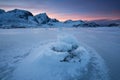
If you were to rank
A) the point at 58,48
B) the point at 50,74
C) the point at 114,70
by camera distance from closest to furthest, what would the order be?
the point at 50,74
the point at 114,70
the point at 58,48

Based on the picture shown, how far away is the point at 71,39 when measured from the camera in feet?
41.1

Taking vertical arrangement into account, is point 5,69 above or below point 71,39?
below

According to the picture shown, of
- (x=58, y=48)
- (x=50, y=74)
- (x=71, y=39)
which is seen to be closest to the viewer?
(x=50, y=74)

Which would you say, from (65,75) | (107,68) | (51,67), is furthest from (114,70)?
(51,67)

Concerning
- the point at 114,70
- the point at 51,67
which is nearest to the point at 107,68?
the point at 114,70

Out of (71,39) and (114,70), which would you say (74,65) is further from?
(71,39)

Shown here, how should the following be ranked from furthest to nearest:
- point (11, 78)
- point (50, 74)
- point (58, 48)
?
1. point (58, 48)
2. point (50, 74)
3. point (11, 78)

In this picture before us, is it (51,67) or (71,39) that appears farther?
(71,39)

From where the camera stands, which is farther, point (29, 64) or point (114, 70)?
point (29, 64)

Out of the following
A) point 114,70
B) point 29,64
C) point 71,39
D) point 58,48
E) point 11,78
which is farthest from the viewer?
point 71,39

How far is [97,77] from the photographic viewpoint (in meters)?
6.43

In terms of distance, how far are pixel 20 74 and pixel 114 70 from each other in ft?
15.8

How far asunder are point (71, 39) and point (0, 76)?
739cm

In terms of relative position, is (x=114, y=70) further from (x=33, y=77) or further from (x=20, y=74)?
(x=20, y=74)
